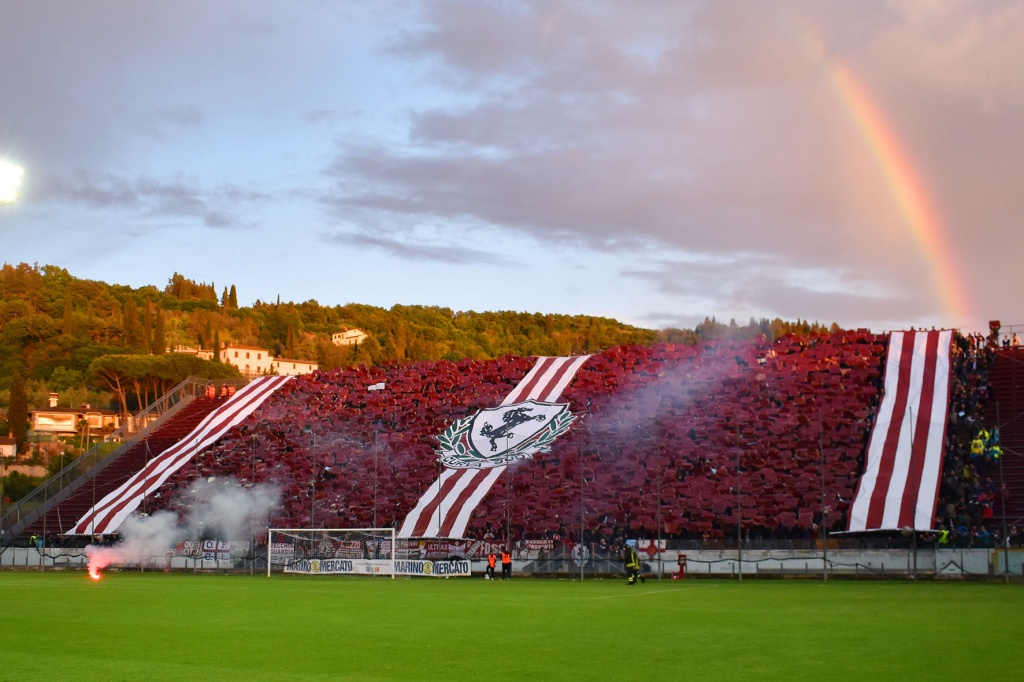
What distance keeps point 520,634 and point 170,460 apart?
38314 millimetres

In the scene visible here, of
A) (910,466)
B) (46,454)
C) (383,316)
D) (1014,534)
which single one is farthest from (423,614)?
(383,316)

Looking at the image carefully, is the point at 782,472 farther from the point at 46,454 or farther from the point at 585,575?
the point at 46,454

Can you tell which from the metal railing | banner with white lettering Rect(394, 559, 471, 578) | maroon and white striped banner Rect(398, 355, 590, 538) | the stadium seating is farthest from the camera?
the metal railing

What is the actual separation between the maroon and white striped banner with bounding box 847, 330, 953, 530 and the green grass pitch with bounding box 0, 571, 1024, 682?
24.2ft

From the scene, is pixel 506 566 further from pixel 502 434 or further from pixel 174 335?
pixel 174 335

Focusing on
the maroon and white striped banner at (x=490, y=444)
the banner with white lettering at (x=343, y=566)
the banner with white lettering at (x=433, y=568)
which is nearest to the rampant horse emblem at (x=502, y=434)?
the maroon and white striped banner at (x=490, y=444)

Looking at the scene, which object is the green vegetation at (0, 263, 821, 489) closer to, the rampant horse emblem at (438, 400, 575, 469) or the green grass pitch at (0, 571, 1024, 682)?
the rampant horse emblem at (438, 400, 575, 469)

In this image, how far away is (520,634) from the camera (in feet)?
51.0

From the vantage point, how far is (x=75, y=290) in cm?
15325

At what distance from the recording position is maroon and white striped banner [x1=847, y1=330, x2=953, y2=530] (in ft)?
109

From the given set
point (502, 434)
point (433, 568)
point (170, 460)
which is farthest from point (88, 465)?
point (433, 568)

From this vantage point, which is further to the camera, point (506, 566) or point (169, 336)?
point (169, 336)

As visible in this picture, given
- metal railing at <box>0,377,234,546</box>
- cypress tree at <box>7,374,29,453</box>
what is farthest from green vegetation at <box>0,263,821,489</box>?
metal railing at <box>0,377,234,546</box>

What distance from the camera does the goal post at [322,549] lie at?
126 feet
